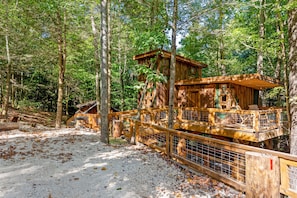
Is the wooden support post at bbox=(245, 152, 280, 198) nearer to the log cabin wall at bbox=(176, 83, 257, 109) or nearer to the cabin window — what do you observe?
the log cabin wall at bbox=(176, 83, 257, 109)

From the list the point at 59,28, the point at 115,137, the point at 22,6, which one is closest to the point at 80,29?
the point at 59,28

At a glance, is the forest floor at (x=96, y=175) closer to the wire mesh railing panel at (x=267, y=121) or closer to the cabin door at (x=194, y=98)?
the wire mesh railing panel at (x=267, y=121)

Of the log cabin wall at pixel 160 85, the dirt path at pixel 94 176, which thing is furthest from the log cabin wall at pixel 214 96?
the dirt path at pixel 94 176

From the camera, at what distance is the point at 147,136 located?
6.85m

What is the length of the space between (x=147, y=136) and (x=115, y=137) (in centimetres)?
276

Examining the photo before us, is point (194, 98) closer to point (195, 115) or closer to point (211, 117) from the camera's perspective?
point (195, 115)

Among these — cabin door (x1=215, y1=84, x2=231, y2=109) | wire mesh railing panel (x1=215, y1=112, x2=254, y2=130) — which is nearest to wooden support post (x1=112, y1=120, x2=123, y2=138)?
wire mesh railing panel (x1=215, y1=112, x2=254, y2=130)

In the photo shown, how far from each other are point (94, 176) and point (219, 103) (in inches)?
381

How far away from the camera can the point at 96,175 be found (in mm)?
4066

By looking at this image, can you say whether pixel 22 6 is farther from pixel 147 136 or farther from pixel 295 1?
pixel 295 1

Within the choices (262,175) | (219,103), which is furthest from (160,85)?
(262,175)

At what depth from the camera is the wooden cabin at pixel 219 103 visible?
8391mm

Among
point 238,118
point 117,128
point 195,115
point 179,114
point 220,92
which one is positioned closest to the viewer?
point 117,128

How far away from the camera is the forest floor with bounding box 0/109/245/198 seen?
3371mm
